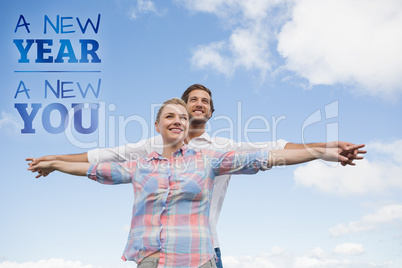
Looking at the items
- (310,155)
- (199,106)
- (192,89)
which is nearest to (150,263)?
(310,155)

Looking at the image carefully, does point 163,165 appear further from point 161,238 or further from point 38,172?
point 38,172

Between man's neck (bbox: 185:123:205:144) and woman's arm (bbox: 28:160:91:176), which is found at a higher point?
man's neck (bbox: 185:123:205:144)

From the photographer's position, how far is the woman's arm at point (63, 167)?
4.05m

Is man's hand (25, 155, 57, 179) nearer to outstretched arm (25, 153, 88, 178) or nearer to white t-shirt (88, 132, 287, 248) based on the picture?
outstretched arm (25, 153, 88, 178)

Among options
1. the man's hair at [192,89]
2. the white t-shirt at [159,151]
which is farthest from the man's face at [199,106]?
the white t-shirt at [159,151]

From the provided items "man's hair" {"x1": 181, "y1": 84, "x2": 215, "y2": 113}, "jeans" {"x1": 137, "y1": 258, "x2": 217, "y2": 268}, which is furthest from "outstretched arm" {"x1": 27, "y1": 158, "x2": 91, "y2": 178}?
"man's hair" {"x1": 181, "y1": 84, "x2": 215, "y2": 113}

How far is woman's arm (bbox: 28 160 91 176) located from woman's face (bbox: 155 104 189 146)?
0.78m

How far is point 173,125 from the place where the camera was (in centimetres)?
399

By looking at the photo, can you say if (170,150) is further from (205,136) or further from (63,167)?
(205,136)

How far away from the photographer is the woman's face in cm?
395

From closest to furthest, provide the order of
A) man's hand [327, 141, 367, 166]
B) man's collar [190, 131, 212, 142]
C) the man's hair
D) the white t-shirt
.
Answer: man's hand [327, 141, 367, 166]
the white t-shirt
man's collar [190, 131, 212, 142]
the man's hair

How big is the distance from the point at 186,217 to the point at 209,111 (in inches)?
101

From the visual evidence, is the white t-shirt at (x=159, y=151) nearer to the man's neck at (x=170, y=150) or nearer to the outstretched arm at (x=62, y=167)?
the outstretched arm at (x=62, y=167)

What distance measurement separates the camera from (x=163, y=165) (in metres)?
3.83
